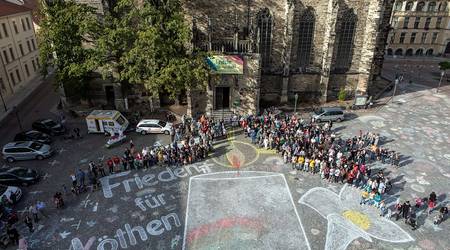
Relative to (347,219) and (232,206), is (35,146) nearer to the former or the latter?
(232,206)

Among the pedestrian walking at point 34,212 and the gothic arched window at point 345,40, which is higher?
the gothic arched window at point 345,40

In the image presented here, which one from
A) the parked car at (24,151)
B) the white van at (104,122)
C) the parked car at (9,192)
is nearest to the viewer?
the parked car at (9,192)

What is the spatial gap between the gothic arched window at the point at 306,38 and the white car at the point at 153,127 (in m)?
19.1

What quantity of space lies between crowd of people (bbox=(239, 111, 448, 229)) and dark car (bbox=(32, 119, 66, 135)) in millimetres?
19339

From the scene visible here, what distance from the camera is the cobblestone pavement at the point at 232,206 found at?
2178cm

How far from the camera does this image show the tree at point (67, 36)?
1351 inches

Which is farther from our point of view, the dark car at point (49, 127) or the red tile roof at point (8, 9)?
the red tile roof at point (8, 9)

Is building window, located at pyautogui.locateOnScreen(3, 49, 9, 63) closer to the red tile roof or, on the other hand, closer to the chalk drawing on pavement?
the red tile roof

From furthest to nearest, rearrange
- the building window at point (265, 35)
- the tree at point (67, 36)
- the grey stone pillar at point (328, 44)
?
the building window at point (265, 35) < the grey stone pillar at point (328, 44) < the tree at point (67, 36)

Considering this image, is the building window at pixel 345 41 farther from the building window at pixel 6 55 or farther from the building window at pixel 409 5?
the building window at pixel 6 55

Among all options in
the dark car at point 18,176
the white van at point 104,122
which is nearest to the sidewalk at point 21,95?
the white van at point 104,122

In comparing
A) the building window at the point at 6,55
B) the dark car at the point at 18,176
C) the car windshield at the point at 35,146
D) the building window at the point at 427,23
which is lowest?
the dark car at the point at 18,176

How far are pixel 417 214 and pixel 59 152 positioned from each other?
31130mm

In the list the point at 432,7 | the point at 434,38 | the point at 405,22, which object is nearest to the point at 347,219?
the point at 405,22
